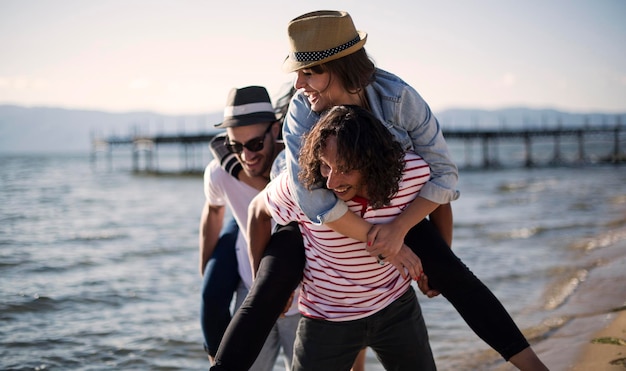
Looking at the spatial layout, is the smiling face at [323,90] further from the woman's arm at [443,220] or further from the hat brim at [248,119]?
the hat brim at [248,119]

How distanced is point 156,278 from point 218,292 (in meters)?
6.10

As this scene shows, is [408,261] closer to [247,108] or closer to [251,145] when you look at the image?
[251,145]

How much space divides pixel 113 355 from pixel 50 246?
304 inches

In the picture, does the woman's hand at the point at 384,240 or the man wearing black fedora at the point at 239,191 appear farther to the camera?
the man wearing black fedora at the point at 239,191

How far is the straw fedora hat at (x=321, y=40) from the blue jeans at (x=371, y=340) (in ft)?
3.21

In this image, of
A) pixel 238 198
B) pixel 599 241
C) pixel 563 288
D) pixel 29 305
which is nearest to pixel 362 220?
pixel 238 198

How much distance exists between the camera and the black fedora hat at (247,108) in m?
3.18

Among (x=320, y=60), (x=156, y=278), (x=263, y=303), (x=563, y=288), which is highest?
(x=320, y=60)

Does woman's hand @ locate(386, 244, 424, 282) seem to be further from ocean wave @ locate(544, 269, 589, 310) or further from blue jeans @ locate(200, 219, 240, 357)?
ocean wave @ locate(544, 269, 589, 310)

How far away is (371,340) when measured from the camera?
8.10ft

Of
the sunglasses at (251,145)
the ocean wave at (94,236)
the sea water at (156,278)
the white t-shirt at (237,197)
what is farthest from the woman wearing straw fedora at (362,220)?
the ocean wave at (94,236)

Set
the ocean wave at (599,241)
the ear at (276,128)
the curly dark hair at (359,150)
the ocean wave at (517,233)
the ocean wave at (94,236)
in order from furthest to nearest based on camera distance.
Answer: the ocean wave at (94,236), the ocean wave at (517,233), the ocean wave at (599,241), the ear at (276,128), the curly dark hair at (359,150)

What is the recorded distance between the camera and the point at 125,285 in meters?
8.66

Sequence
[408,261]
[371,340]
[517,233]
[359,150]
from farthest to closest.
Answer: [517,233] → [371,340] → [408,261] → [359,150]
